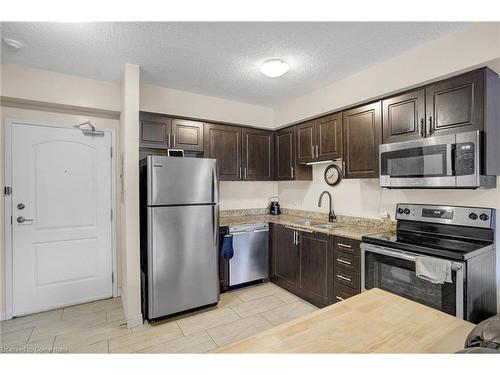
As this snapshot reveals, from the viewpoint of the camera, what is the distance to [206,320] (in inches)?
101

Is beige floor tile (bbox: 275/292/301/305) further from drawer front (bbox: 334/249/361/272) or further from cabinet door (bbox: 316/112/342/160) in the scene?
cabinet door (bbox: 316/112/342/160)

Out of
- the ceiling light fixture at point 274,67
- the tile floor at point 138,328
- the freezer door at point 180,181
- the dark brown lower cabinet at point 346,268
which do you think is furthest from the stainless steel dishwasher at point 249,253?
the ceiling light fixture at point 274,67

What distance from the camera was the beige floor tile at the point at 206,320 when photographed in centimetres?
242

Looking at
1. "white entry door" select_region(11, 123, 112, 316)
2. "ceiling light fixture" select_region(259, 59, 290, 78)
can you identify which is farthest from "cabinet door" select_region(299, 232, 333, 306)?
"white entry door" select_region(11, 123, 112, 316)

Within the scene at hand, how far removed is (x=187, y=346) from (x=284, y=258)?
153 cm

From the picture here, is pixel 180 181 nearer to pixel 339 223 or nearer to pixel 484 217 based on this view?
pixel 339 223

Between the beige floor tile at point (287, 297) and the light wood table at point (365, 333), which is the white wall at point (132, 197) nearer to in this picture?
the beige floor tile at point (287, 297)

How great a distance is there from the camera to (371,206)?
292 centimetres

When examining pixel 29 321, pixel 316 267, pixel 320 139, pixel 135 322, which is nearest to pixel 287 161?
pixel 320 139

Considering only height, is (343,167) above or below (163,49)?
below

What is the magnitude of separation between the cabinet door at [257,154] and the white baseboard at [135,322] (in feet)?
6.77
